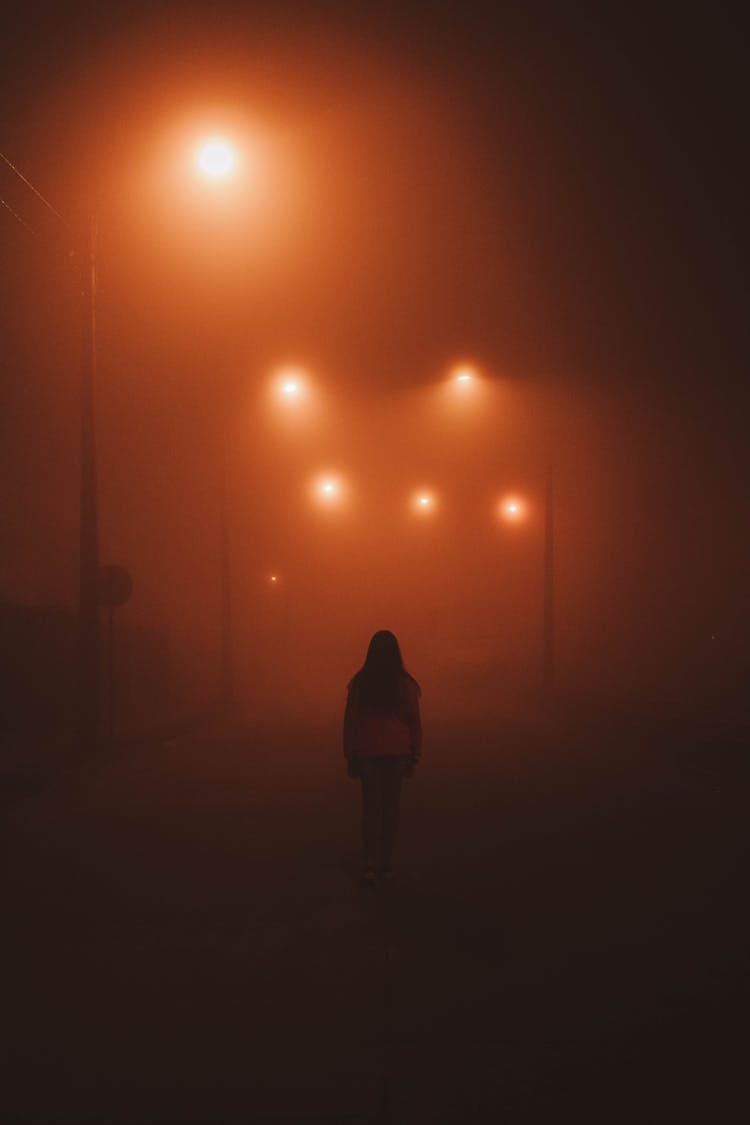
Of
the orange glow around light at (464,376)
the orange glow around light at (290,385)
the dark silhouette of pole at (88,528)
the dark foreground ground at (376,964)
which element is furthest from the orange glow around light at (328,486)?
the dark foreground ground at (376,964)

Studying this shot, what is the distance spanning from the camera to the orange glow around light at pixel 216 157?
36.4 ft

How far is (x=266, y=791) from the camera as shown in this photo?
12.0 meters

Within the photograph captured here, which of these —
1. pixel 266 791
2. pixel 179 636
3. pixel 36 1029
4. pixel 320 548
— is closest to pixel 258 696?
pixel 179 636

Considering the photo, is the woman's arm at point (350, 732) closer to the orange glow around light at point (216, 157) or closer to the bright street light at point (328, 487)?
the orange glow around light at point (216, 157)

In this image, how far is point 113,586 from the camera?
17.5 m

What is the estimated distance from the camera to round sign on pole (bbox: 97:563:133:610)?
57.1 feet

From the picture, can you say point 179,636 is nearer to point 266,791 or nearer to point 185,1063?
point 266,791

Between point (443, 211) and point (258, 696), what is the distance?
15.7m

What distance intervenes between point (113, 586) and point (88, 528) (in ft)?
7.31

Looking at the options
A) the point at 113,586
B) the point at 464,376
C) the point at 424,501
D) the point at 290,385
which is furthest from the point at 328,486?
the point at 113,586

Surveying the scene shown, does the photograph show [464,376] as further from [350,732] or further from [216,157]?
[350,732]

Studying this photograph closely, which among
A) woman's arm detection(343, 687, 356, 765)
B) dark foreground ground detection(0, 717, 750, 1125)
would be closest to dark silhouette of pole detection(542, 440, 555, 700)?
dark foreground ground detection(0, 717, 750, 1125)

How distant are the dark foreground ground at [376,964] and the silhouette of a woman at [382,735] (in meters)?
0.53

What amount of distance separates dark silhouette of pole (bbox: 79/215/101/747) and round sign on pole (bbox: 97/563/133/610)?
1.91 m
